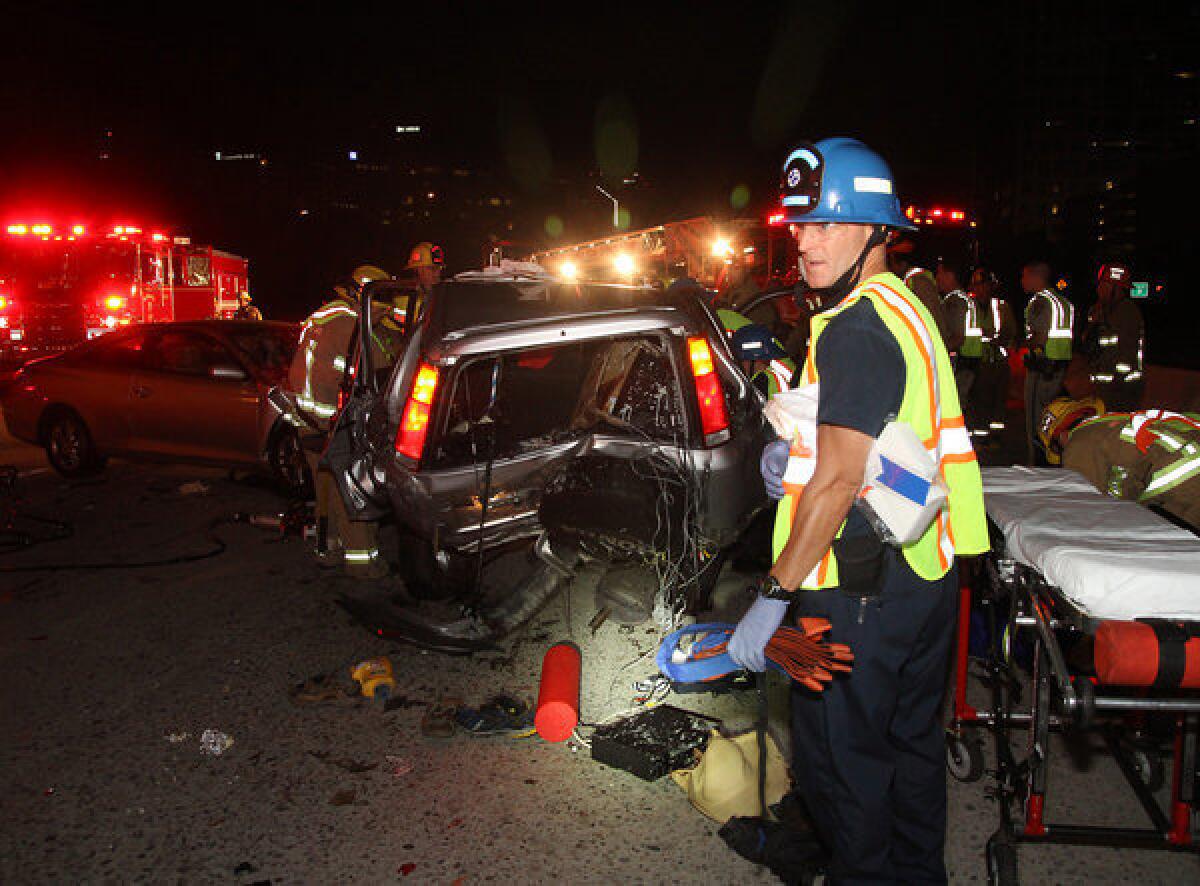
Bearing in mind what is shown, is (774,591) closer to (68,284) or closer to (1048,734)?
(1048,734)

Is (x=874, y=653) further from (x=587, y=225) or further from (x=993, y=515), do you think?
(x=587, y=225)

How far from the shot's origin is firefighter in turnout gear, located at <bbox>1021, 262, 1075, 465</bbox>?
9.24 m

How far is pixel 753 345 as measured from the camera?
5.36 metres

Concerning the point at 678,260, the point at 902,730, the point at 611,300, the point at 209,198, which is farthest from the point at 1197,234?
the point at 209,198

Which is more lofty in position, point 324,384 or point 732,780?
point 324,384

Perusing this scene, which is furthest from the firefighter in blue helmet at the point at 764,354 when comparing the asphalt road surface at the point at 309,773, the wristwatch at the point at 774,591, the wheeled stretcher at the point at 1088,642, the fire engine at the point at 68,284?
the fire engine at the point at 68,284

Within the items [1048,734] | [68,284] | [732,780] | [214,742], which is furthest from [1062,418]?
[68,284]

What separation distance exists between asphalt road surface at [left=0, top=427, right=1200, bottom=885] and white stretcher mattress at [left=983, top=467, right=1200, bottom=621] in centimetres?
116

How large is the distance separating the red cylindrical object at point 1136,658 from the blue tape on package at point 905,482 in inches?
27.4

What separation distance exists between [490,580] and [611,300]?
2.29 metres

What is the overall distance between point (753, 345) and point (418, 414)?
7.00 ft

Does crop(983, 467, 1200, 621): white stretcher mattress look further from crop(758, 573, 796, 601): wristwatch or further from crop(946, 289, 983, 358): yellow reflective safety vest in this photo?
crop(946, 289, 983, 358): yellow reflective safety vest

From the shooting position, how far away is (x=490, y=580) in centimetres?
614

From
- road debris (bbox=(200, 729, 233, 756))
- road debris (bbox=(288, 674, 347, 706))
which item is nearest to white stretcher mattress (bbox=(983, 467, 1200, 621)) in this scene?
road debris (bbox=(288, 674, 347, 706))
